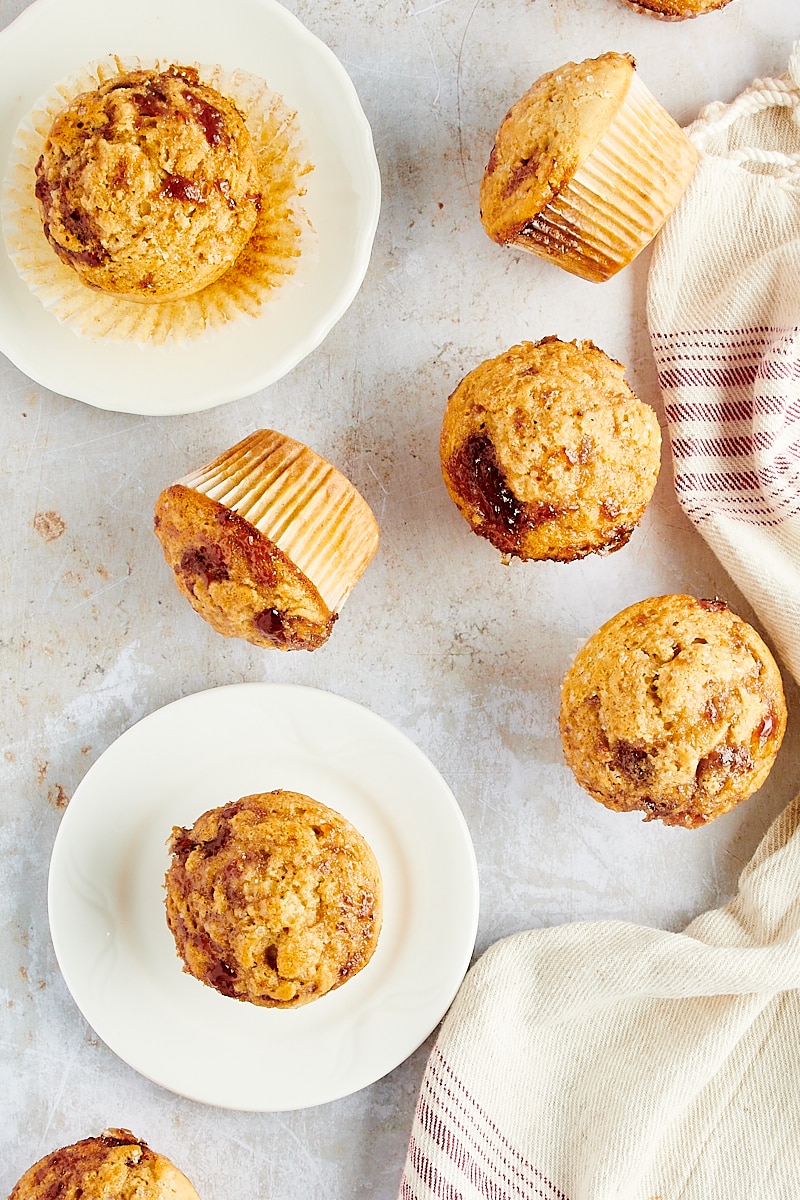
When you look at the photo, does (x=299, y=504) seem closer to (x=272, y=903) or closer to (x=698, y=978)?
(x=272, y=903)

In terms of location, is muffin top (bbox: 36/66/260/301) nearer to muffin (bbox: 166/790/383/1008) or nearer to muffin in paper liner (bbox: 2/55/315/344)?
muffin in paper liner (bbox: 2/55/315/344)

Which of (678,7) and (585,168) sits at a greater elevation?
(678,7)

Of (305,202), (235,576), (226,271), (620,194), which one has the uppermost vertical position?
(620,194)

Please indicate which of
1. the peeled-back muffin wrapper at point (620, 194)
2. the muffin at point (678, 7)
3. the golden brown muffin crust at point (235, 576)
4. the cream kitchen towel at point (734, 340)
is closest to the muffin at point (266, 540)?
the golden brown muffin crust at point (235, 576)

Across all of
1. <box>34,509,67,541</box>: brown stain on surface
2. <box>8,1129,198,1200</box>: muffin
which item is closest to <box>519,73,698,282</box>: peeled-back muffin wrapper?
<box>34,509,67,541</box>: brown stain on surface

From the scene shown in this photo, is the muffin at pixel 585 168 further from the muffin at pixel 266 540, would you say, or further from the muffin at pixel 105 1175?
the muffin at pixel 105 1175

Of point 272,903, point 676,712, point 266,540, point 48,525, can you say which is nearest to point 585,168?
point 266,540
